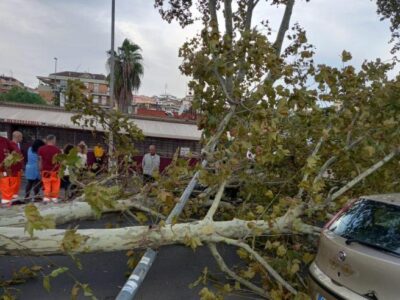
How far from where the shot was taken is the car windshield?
3.03 m

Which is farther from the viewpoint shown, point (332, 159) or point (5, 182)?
point (5, 182)

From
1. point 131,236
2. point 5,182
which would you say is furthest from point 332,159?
point 5,182

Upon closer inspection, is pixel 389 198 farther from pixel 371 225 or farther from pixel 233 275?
pixel 233 275

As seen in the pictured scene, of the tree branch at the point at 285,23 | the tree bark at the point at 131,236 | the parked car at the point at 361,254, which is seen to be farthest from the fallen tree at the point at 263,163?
the tree branch at the point at 285,23

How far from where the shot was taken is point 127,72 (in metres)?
31.2

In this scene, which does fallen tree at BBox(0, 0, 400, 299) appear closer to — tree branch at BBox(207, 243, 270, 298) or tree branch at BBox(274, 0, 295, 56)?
tree branch at BBox(207, 243, 270, 298)

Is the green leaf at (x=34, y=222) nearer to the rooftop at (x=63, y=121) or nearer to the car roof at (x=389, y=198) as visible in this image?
the car roof at (x=389, y=198)

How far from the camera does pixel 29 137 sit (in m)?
18.0

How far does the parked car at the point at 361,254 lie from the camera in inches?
111

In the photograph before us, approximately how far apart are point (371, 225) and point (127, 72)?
29.8 metres

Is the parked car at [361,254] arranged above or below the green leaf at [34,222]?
below

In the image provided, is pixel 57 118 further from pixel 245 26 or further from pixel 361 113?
pixel 361 113

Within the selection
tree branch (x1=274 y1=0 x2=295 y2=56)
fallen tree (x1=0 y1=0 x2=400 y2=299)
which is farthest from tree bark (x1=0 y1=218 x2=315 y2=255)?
tree branch (x1=274 y1=0 x2=295 y2=56)

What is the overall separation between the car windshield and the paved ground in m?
1.57
